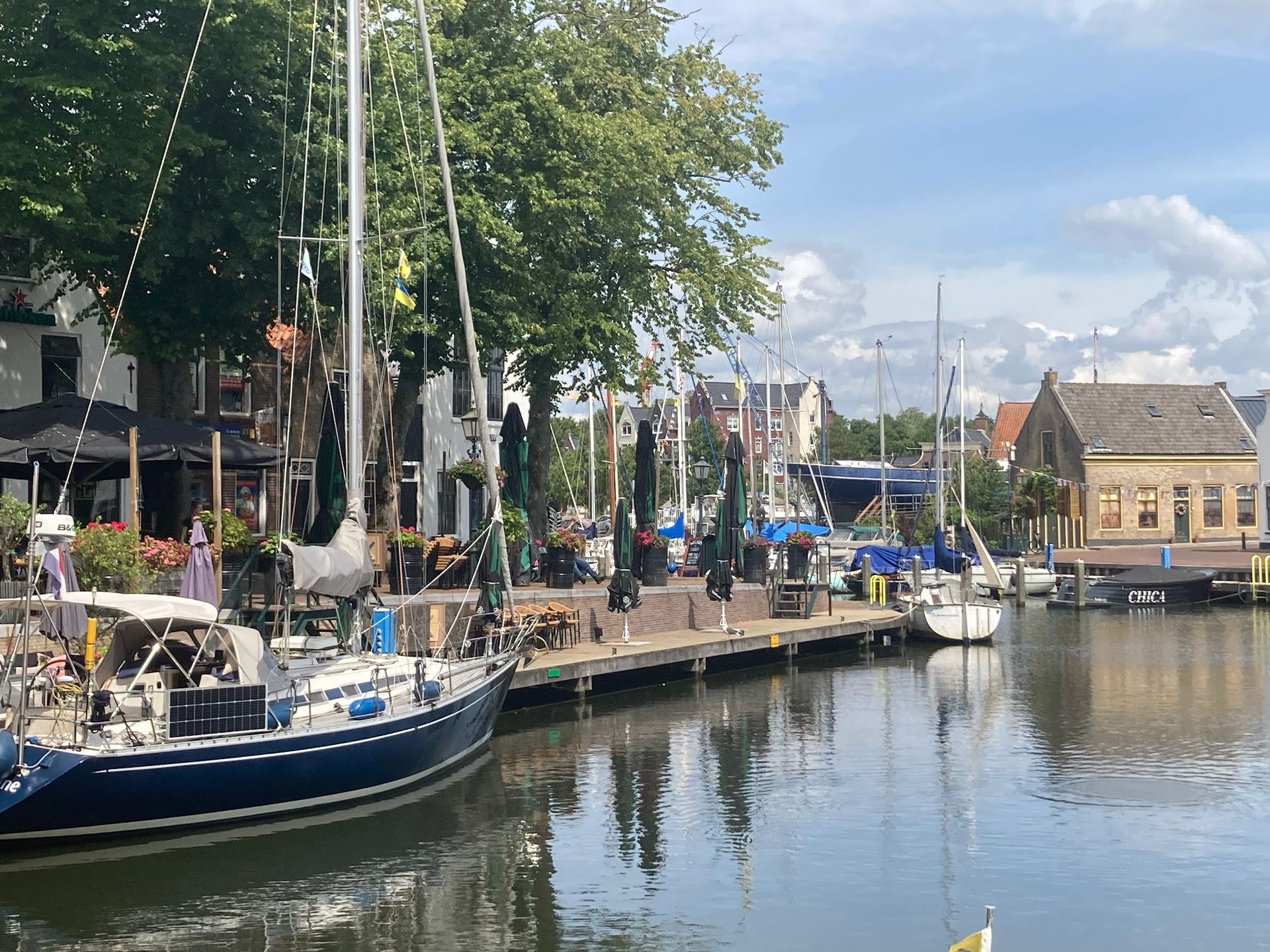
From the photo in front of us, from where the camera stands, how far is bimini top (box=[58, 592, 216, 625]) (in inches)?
702

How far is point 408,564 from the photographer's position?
2784 cm

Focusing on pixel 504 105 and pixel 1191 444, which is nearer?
pixel 504 105

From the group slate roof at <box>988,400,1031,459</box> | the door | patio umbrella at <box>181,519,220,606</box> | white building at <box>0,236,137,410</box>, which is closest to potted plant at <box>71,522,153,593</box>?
patio umbrella at <box>181,519,220,606</box>

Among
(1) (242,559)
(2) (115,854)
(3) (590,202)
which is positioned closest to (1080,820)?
(2) (115,854)

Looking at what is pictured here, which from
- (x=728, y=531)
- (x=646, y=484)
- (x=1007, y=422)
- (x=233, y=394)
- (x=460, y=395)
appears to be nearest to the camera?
(x=646, y=484)

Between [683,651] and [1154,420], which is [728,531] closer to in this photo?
[683,651]

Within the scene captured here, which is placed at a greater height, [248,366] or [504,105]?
[504,105]

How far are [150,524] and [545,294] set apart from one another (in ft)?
35.9

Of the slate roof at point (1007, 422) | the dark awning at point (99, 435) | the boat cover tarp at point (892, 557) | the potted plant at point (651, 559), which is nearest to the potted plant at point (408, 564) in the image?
the dark awning at point (99, 435)

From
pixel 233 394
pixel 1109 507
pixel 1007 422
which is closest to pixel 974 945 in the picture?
pixel 233 394

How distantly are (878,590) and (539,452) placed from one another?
13792 millimetres

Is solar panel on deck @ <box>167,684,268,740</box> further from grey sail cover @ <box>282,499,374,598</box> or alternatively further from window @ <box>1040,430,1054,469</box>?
window @ <box>1040,430,1054,469</box>

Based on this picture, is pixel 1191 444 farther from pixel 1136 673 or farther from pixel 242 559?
pixel 242 559

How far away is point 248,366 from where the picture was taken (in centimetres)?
3356
